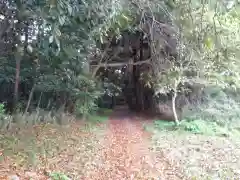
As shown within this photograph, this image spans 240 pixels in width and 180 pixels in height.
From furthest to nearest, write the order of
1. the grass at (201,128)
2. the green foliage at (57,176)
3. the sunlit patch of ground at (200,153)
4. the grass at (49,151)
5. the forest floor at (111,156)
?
the grass at (201,128) < the sunlit patch of ground at (200,153) < the forest floor at (111,156) < the grass at (49,151) < the green foliage at (57,176)

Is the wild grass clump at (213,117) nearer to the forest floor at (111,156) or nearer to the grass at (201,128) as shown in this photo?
the grass at (201,128)

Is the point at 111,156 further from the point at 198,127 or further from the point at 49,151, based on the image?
the point at 198,127

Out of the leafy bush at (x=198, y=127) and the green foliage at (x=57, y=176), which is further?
the leafy bush at (x=198, y=127)

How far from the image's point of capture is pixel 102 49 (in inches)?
619

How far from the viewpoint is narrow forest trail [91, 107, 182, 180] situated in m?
6.17

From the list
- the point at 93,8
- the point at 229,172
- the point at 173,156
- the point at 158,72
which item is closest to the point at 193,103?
the point at 158,72

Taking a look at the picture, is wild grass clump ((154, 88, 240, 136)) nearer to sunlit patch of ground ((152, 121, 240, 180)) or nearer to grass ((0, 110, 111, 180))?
sunlit patch of ground ((152, 121, 240, 180))

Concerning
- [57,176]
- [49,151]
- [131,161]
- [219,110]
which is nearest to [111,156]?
[131,161]

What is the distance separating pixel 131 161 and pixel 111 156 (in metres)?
0.57

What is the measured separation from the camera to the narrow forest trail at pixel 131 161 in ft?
20.2

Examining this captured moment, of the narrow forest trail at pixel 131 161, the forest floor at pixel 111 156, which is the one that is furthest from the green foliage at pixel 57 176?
the narrow forest trail at pixel 131 161

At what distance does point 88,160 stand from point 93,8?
358 centimetres

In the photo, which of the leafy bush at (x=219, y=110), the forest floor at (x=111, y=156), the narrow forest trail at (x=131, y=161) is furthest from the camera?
the leafy bush at (x=219, y=110)

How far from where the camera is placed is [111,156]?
7516 millimetres
